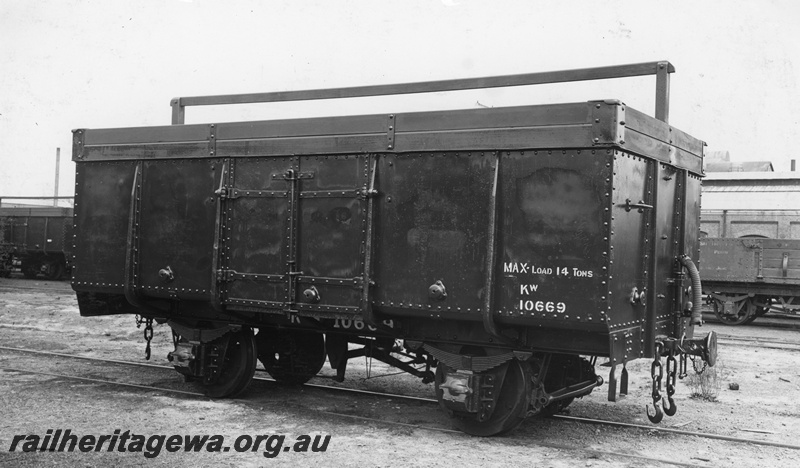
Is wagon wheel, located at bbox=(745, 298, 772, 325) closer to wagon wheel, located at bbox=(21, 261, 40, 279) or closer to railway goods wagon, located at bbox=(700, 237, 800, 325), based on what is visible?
railway goods wagon, located at bbox=(700, 237, 800, 325)

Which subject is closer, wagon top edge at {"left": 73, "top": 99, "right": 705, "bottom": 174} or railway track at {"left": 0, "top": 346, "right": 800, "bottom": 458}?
wagon top edge at {"left": 73, "top": 99, "right": 705, "bottom": 174}

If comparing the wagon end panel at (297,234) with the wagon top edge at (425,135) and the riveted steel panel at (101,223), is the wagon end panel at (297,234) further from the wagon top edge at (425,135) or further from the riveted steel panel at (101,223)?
the riveted steel panel at (101,223)

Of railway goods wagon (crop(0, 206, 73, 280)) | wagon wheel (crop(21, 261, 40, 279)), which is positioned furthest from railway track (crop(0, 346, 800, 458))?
wagon wheel (crop(21, 261, 40, 279))

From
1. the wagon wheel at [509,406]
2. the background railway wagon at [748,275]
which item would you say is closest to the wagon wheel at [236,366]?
the wagon wheel at [509,406]

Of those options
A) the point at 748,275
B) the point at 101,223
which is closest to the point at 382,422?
the point at 101,223

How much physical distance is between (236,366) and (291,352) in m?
0.73

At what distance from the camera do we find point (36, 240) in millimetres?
31750

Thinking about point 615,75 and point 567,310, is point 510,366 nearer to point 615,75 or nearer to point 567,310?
point 567,310

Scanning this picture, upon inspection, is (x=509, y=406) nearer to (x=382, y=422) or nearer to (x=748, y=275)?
(x=382, y=422)

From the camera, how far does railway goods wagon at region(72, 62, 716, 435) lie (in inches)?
258

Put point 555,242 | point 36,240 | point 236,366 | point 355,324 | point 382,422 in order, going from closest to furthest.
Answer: point 555,242, point 382,422, point 355,324, point 236,366, point 36,240

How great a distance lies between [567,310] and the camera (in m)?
6.50

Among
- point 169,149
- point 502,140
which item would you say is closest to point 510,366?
point 502,140

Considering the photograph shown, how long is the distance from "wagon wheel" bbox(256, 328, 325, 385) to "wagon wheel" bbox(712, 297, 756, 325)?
1435 cm
